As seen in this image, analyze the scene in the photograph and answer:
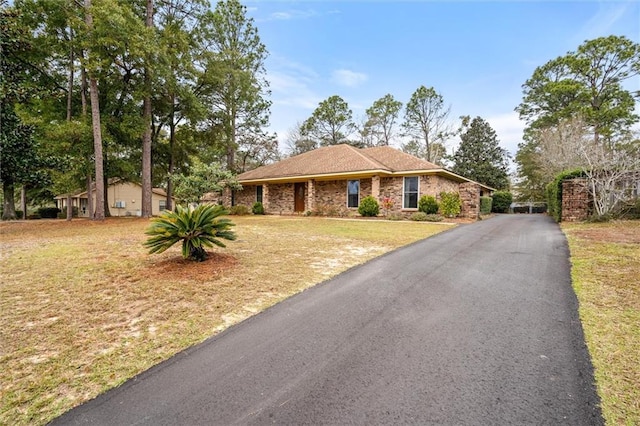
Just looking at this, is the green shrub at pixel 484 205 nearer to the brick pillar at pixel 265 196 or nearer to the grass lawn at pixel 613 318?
the grass lawn at pixel 613 318

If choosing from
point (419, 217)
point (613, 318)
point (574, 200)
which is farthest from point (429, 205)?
point (613, 318)

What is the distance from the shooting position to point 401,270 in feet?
16.3

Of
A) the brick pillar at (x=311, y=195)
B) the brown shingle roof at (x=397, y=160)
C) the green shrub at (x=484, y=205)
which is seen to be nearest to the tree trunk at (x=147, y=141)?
the brick pillar at (x=311, y=195)

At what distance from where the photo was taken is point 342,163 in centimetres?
1742

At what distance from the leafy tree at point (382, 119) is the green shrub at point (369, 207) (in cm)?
2088

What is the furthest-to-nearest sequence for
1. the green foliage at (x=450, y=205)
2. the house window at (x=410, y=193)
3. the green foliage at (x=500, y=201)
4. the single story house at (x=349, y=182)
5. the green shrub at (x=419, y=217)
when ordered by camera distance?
1. the green foliage at (x=500, y=201)
2. the house window at (x=410, y=193)
3. the single story house at (x=349, y=182)
4. the green foliage at (x=450, y=205)
5. the green shrub at (x=419, y=217)

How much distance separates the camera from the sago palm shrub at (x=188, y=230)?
4.85 metres

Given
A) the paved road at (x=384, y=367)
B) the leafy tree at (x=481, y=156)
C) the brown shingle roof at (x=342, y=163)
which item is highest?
the leafy tree at (x=481, y=156)

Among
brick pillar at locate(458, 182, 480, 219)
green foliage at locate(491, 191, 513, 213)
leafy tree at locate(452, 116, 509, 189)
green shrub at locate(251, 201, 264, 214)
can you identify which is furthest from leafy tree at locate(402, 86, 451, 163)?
green shrub at locate(251, 201, 264, 214)

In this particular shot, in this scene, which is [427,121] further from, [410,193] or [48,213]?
[48,213]

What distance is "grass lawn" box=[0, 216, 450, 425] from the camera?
212 centimetres

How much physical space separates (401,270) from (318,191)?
46.0 ft

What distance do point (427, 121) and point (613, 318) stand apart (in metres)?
32.5

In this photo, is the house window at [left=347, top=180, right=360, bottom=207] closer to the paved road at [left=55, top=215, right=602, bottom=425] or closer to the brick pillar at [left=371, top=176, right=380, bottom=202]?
the brick pillar at [left=371, top=176, right=380, bottom=202]
